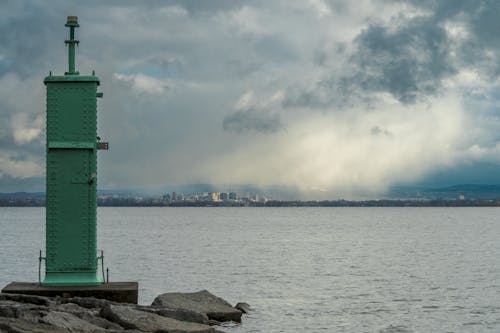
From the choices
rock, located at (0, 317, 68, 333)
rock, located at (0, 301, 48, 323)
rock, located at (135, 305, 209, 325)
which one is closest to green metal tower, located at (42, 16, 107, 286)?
rock, located at (135, 305, 209, 325)

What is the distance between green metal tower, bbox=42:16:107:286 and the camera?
58.4 feet

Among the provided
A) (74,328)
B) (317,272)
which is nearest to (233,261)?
(317,272)

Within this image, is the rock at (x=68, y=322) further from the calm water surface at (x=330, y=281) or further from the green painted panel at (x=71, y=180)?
the calm water surface at (x=330, y=281)

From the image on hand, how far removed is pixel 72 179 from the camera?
1795 cm

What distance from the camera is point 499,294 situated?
34.3 metres

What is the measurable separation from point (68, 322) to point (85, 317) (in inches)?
39.1

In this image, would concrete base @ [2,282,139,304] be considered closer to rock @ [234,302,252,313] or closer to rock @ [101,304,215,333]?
rock @ [101,304,215,333]

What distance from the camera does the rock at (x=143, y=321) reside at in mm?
15117

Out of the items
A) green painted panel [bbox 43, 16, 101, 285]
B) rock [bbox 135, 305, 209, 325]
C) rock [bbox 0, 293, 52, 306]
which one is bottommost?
rock [bbox 135, 305, 209, 325]

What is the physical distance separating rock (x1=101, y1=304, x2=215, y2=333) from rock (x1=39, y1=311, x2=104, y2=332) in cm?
71

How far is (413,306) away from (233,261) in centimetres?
2493

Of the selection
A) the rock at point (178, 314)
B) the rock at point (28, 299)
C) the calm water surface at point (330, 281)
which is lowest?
the calm water surface at point (330, 281)

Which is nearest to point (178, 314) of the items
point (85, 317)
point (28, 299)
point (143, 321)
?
point (143, 321)

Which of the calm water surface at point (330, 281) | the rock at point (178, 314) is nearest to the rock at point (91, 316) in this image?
the rock at point (178, 314)
